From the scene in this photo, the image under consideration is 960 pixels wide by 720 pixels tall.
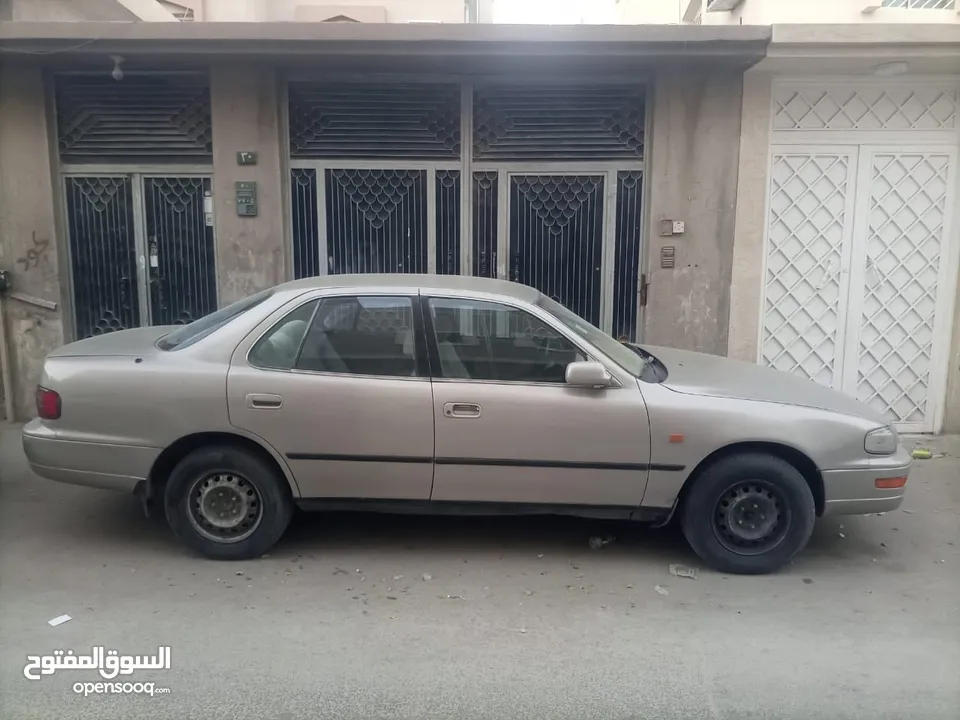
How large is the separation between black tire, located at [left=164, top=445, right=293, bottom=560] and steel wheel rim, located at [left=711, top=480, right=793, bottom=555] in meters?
2.47

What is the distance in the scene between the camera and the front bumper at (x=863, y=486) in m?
4.34

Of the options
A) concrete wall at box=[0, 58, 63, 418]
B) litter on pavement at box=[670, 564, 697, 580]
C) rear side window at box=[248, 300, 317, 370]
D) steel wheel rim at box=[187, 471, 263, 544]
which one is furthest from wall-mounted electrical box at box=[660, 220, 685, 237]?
concrete wall at box=[0, 58, 63, 418]

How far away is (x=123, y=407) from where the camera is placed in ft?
14.3

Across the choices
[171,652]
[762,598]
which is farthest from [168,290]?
[762,598]

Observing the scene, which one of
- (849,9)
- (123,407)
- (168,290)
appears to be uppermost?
(849,9)

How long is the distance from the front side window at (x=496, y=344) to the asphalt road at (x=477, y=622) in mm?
1133

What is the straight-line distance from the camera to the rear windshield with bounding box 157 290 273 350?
4605mm

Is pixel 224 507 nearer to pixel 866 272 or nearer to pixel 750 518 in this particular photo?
pixel 750 518

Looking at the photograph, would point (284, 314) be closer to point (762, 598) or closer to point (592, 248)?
point (762, 598)

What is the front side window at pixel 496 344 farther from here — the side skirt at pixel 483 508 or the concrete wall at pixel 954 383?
the concrete wall at pixel 954 383

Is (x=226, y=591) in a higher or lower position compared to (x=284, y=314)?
lower

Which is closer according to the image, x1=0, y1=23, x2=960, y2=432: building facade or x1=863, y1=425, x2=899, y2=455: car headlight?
x1=863, y1=425, x2=899, y2=455: car headlight

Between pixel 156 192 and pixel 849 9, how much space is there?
22.3 ft

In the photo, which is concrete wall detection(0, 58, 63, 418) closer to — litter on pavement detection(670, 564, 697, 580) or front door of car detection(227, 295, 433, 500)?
front door of car detection(227, 295, 433, 500)
